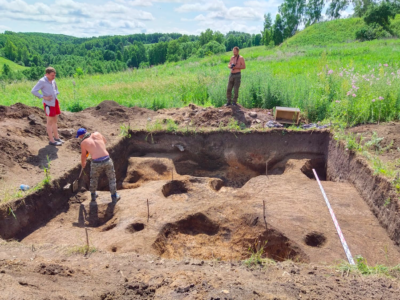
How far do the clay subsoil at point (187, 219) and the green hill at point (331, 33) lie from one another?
106 feet

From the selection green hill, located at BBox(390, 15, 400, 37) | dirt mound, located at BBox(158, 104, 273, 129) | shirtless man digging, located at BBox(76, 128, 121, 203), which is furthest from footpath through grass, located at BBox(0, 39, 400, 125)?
green hill, located at BBox(390, 15, 400, 37)

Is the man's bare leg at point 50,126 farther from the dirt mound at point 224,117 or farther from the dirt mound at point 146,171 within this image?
the dirt mound at point 224,117

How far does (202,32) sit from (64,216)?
231 feet

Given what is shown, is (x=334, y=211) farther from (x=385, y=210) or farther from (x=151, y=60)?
(x=151, y=60)

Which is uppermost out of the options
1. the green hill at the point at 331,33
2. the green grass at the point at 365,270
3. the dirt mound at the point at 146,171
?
the green hill at the point at 331,33

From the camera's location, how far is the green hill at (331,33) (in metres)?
36.5

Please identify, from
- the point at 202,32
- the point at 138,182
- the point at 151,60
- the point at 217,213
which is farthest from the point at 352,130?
the point at 151,60

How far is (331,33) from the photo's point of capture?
39031 mm

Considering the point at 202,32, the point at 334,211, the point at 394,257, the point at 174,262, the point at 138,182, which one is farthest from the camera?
the point at 202,32

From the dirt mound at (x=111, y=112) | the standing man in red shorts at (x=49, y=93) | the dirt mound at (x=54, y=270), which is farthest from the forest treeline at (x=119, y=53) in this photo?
the dirt mound at (x=54, y=270)

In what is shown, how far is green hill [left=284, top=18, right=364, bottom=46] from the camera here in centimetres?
3650

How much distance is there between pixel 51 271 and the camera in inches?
136

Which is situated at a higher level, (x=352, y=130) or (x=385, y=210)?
(x=352, y=130)

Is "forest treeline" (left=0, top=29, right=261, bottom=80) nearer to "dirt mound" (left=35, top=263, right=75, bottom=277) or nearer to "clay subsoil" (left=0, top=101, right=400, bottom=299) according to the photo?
"clay subsoil" (left=0, top=101, right=400, bottom=299)
